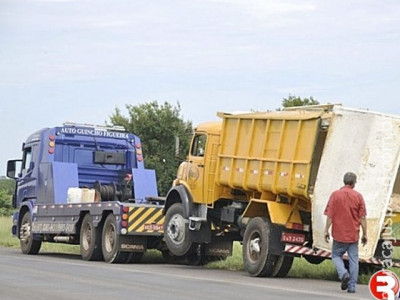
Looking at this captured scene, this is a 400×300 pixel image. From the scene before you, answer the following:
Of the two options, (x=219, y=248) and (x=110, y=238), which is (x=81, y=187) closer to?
(x=110, y=238)

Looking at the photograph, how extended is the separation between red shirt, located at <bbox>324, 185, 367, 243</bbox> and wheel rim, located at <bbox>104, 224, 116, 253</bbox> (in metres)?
8.68

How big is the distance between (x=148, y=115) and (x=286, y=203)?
40286 mm

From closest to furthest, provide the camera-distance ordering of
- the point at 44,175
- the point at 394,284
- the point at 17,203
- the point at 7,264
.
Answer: the point at 394,284
the point at 7,264
the point at 44,175
the point at 17,203

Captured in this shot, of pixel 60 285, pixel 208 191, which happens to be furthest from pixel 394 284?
pixel 208 191

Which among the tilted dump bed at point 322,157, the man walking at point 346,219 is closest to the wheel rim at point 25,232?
the tilted dump bed at point 322,157

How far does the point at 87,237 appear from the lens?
25.0 meters

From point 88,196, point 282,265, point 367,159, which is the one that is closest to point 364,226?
point 367,159

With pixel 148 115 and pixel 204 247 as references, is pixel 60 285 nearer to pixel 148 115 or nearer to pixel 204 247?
pixel 204 247

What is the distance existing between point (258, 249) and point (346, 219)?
3414mm

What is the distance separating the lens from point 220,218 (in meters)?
21.6

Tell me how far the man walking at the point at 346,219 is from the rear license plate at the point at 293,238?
247cm

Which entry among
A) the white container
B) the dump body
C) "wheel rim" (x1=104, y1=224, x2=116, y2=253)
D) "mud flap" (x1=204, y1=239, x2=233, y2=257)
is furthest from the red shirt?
the white container

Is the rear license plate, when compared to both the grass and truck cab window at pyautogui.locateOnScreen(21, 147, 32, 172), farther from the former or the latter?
truck cab window at pyautogui.locateOnScreen(21, 147, 32, 172)

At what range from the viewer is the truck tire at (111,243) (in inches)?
931
